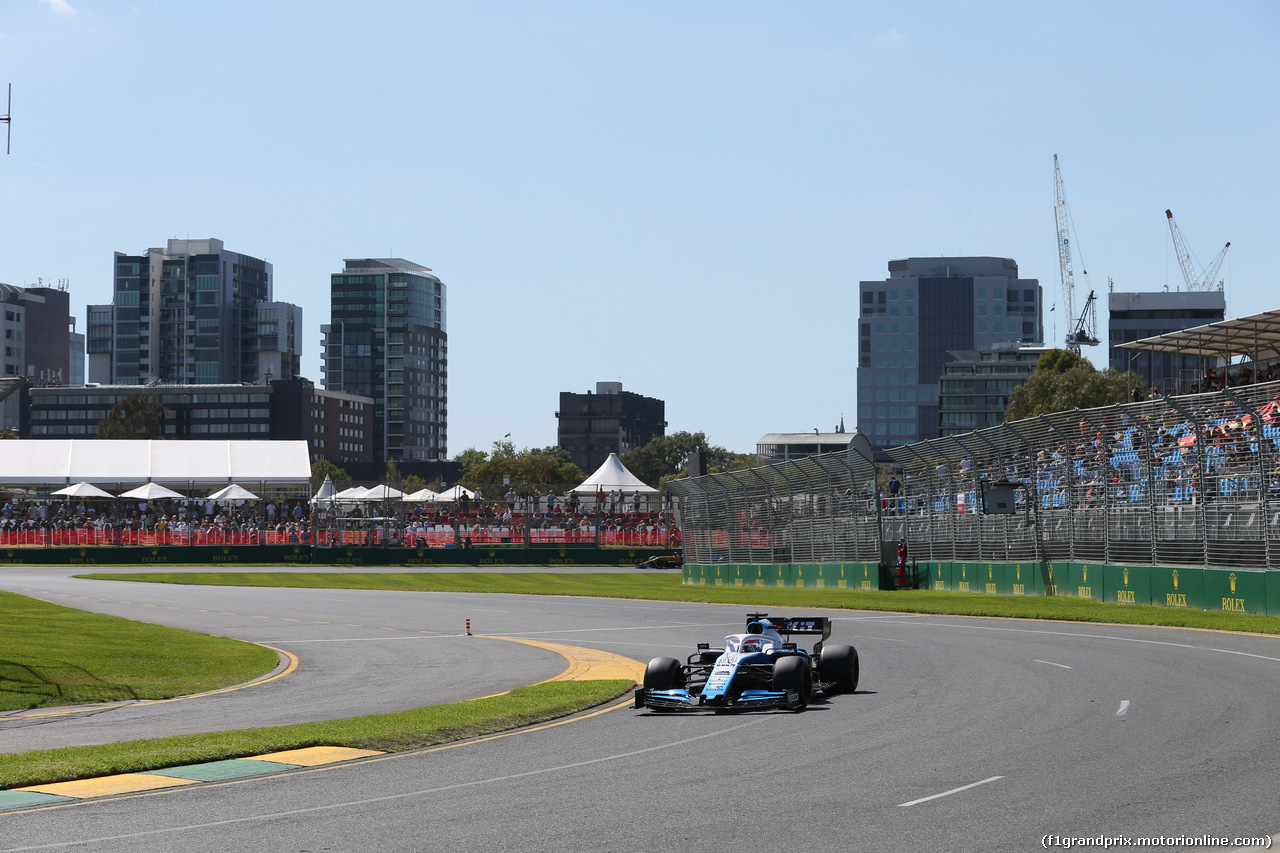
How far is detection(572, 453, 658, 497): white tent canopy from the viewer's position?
7600cm

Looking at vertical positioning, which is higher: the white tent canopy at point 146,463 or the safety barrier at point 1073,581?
the white tent canopy at point 146,463

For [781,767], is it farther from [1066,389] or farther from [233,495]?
[1066,389]

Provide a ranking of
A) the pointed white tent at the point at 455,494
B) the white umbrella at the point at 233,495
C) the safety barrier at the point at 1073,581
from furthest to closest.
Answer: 1. the white umbrella at the point at 233,495
2. the pointed white tent at the point at 455,494
3. the safety barrier at the point at 1073,581

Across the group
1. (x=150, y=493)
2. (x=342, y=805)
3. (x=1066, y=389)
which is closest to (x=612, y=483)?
(x=150, y=493)

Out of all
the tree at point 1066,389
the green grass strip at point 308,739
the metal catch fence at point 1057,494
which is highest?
the tree at point 1066,389

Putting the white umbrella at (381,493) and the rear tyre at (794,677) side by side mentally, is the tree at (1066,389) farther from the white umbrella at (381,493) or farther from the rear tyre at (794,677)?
the rear tyre at (794,677)

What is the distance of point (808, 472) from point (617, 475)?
32253 millimetres

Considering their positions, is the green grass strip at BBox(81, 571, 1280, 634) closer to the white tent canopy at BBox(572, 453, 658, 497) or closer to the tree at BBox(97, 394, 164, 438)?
the white tent canopy at BBox(572, 453, 658, 497)

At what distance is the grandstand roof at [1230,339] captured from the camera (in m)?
44.4

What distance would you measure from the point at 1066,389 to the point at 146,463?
58811 millimetres

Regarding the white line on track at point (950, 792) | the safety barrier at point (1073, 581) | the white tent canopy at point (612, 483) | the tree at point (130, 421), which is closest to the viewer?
the white line on track at point (950, 792)

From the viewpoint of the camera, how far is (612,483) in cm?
7675

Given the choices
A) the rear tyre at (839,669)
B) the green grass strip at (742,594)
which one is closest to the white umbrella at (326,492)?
the green grass strip at (742,594)

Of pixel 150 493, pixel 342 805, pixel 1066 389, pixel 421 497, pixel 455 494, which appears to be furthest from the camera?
pixel 1066 389
